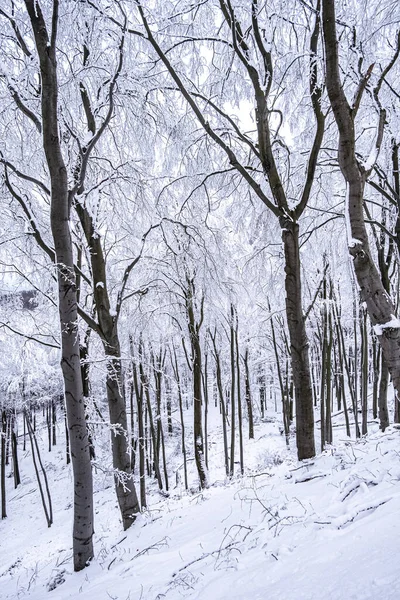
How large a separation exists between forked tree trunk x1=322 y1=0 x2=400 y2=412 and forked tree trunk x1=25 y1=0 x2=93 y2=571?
8.49 feet

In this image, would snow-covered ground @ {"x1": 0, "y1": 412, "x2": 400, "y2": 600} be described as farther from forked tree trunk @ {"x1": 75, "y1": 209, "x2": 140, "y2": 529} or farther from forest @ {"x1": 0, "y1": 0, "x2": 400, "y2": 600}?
forked tree trunk @ {"x1": 75, "y1": 209, "x2": 140, "y2": 529}

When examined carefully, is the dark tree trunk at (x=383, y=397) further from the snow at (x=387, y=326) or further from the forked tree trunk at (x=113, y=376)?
the snow at (x=387, y=326)

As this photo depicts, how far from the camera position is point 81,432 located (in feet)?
10.6

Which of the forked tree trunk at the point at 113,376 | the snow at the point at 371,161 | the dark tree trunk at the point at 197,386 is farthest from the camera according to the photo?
the dark tree trunk at the point at 197,386

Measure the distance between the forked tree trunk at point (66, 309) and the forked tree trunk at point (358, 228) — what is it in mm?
2589

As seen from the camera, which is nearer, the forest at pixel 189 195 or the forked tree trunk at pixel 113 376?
the forest at pixel 189 195

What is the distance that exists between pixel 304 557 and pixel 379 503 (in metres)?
0.62

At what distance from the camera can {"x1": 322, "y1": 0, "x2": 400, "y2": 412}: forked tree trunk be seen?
2291mm

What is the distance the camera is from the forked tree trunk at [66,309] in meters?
3.24

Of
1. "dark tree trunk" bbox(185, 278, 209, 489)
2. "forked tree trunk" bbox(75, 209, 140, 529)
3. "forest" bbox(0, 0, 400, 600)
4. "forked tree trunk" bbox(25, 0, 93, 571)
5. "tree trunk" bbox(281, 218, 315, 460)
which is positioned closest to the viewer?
"forest" bbox(0, 0, 400, 600)

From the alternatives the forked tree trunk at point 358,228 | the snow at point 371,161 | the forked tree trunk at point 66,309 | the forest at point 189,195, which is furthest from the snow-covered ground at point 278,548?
the snow at point 371,161

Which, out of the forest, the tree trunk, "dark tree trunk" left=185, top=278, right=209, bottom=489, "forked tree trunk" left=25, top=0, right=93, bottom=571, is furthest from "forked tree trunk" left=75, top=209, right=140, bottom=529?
"dark tree trunk" left=185, top=278, right=209, bottom=489

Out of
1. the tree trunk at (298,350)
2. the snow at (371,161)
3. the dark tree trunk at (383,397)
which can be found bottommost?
the dark tree trunk at (383,397)

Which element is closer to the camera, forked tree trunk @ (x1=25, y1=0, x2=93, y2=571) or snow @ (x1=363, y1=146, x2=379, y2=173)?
snow @ (x1=363, y1=146, x2=379, y2=173)
